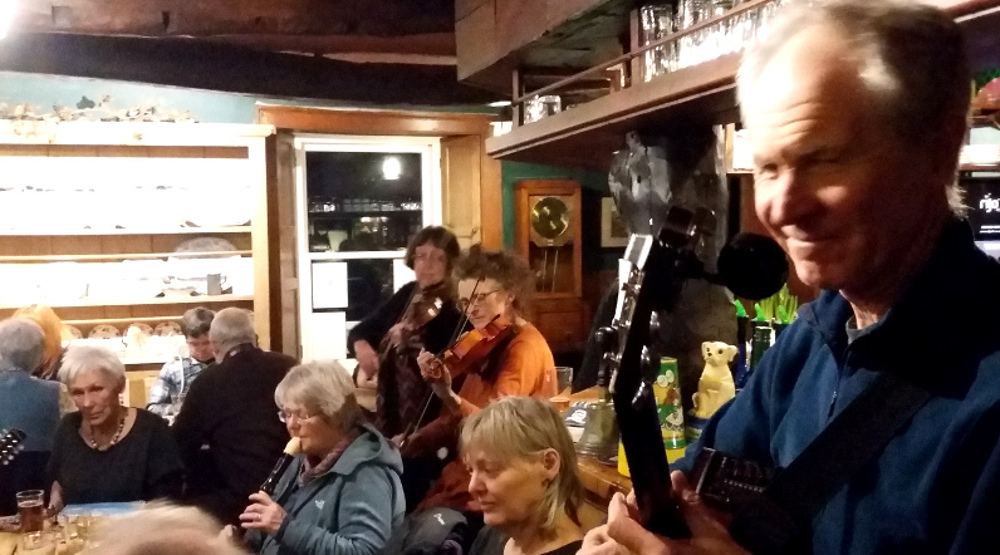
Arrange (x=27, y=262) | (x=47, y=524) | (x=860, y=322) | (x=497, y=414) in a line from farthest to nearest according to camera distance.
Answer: (x=27, y=262) → (x=47, y=524) → (x=497, y=414) → (x=860, y=322)

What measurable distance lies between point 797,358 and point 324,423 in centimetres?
163

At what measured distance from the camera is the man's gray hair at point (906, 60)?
753mm

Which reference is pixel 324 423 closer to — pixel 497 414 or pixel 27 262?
pixel 497 414

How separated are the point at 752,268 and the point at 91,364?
8.16 feet

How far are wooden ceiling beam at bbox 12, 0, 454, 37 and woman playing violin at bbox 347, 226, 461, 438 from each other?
849 millimetres

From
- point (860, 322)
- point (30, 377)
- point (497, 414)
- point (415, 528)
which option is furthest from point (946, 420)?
point (30, 377)

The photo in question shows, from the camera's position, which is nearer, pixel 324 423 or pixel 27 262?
pixel 324 423

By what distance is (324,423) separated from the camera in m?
2.35

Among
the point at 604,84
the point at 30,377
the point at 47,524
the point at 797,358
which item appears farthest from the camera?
the point at 30,377

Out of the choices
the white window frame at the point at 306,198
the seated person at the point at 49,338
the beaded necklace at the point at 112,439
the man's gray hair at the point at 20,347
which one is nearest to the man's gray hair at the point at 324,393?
the beaded necklace at the point at 112,439

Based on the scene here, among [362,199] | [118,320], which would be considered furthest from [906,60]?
[362,199]

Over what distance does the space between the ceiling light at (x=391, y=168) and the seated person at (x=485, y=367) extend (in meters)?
3.01

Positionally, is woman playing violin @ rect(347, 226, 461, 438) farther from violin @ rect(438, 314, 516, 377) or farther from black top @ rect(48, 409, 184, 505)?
black top @ rect(48, 409, 184, 505)

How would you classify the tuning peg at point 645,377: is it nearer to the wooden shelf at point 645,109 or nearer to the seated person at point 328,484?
the wooden shelf at point 645,109
